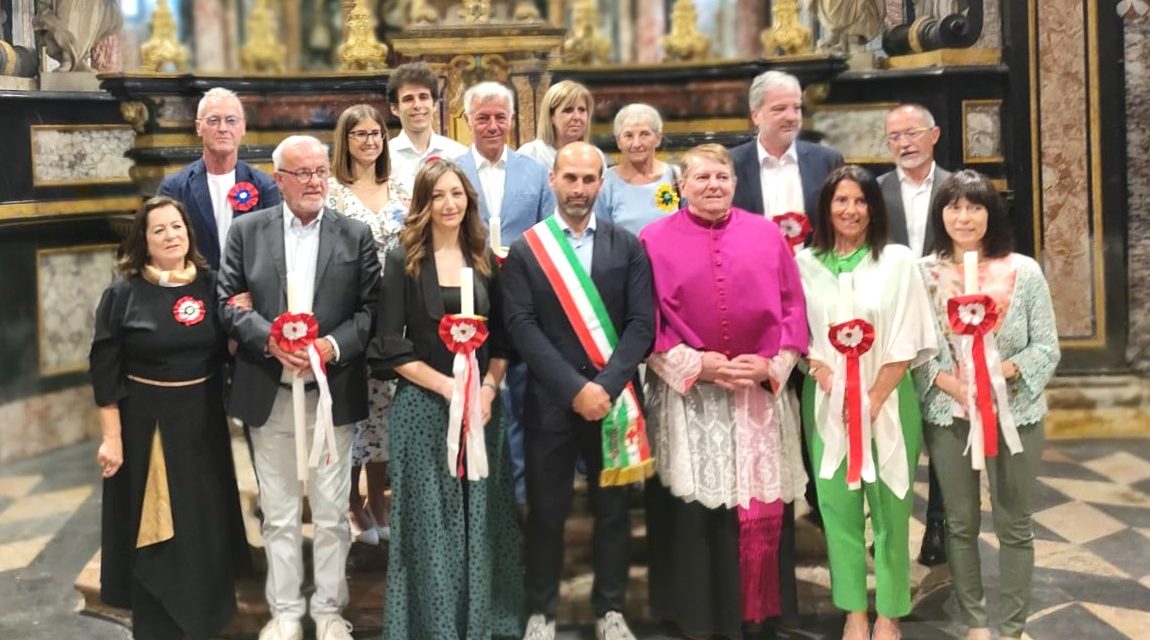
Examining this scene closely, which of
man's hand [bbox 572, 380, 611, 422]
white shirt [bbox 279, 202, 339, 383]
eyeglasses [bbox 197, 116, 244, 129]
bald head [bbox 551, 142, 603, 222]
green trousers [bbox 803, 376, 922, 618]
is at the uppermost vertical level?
eyeglasses [bbox 197, 116, 244, 129]

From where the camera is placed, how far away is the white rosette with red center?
3580 millimetres

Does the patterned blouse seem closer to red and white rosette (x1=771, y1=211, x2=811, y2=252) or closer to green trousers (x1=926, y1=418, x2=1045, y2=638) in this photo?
green trousers (x1=926, y1=418, x2=1045, y2=638)

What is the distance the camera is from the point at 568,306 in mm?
3709

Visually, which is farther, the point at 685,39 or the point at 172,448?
the point at 685,39

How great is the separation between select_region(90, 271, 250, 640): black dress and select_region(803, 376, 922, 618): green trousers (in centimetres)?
185

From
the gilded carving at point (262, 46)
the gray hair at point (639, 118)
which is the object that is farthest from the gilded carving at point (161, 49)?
the gray hair at point (639, 118)

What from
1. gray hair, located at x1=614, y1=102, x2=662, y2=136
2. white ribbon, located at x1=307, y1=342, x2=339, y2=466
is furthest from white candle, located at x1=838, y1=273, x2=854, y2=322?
white ribbon, located at x1=307, y1=342, x2=339, y2=466

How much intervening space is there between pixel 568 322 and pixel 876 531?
1.10 m

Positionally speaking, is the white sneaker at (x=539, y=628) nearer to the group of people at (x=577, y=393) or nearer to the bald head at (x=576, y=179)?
the group of people at (x=577, y=393)

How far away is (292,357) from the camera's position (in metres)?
3.62

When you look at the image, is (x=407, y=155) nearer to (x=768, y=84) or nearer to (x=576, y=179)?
(x=576, y=179)

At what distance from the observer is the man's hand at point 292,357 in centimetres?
362

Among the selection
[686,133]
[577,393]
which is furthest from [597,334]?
[686,133]

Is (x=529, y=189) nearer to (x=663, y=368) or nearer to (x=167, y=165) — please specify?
(x=663, y=368)
